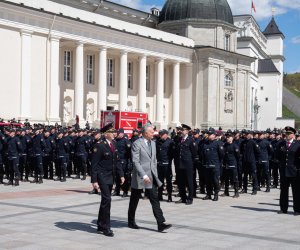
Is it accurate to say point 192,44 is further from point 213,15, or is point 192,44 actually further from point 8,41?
point 8,41

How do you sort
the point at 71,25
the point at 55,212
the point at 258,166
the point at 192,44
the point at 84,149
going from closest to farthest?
the point at 55,212, the point at 258,166, the point at 84,149, the point at 71,25, the point at 192,44

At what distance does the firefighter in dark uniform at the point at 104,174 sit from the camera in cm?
982

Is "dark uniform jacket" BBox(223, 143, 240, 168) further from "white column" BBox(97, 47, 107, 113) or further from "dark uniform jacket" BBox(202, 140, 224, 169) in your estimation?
"white column" BBox(97, 47, 107, 113)

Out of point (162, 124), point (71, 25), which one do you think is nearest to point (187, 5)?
point (162, 124)

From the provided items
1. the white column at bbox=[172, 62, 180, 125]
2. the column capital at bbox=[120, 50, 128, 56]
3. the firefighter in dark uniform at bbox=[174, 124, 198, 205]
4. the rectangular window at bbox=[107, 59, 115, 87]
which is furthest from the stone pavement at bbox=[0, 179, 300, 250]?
the white column at bbox=[172, 62, 180, 125]

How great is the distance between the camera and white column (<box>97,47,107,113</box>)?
143ft

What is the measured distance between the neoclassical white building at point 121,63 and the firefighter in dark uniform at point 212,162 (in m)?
22.0

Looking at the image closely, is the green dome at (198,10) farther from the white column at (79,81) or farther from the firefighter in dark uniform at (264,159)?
the firefighter in dark uniform at (264,159)

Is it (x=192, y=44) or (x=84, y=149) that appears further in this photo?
(x=192, y=44)

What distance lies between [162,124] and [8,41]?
788 inches

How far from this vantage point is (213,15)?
58.6 m

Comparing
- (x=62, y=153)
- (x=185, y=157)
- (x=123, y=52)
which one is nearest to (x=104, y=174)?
(x=185, y=157)

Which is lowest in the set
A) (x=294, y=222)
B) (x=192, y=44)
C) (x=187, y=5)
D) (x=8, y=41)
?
(x=294, y=222)

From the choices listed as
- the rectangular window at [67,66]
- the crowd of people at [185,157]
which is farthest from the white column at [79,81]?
the crowd of people at [185,157]
